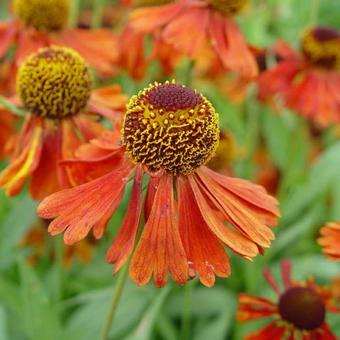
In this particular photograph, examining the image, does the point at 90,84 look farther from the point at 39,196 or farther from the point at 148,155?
the point at 148,155

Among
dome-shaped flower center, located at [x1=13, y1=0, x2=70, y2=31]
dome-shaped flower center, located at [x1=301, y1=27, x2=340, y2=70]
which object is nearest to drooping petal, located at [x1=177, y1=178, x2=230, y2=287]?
dome-shaped flower center, located at [x1=13, y1=0, x2=70, y2=31]

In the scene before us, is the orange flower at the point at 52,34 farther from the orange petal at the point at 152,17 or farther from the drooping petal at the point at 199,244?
the drooping petal at the point at 199,244

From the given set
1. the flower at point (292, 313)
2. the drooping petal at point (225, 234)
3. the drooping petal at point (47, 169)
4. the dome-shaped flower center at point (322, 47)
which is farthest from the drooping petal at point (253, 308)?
Result: the dome-shaped flower center at point (322, 47)

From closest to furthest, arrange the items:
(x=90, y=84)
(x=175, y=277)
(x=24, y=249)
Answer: (x=175, y=277), (x=90, y=84), (x=24, y=249)

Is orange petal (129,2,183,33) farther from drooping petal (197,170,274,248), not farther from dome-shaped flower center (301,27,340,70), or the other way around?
drooping petal (197,170,274,248)

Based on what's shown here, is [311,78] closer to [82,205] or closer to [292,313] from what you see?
[292,313]

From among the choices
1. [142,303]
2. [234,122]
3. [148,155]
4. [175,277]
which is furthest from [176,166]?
[234,122]
